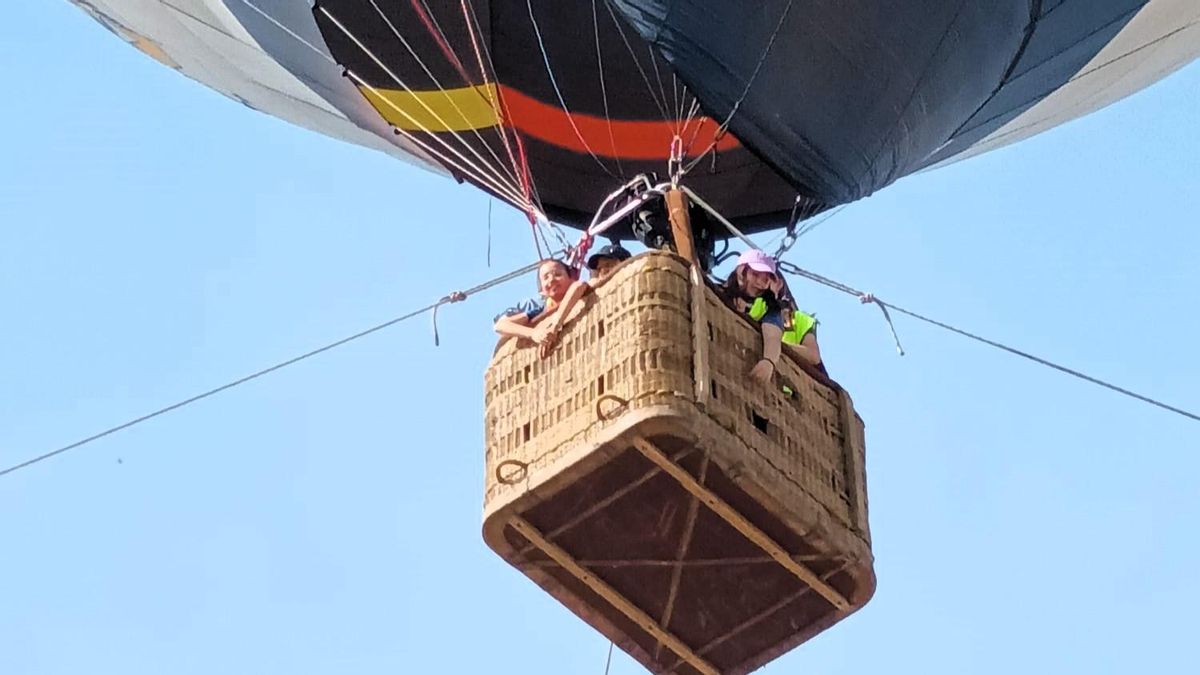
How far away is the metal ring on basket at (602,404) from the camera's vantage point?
5652 millimetres

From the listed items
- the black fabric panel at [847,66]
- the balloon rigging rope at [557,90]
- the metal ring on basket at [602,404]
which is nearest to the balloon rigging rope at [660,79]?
the balloon rigging rope at [557,90]

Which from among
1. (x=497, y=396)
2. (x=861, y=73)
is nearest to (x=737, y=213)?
(x=861, y=73)

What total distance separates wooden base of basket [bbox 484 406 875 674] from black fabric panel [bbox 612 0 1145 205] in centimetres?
110

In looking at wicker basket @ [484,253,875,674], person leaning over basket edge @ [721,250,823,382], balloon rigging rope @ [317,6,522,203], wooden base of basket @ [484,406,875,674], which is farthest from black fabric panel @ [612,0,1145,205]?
wooden base of basket @ [484,406,875,674]

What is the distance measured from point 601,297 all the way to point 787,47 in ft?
3.01

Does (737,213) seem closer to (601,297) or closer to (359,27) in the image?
(359,27)

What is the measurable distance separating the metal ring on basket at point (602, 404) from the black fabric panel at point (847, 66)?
1.07m

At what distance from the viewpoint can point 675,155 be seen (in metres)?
6.68

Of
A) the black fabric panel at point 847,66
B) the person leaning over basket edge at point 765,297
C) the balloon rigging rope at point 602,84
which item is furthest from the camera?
the balloon rigging rope at point 602,84

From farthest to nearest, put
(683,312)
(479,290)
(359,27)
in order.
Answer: (359,27)
(479,290)
(683,312)

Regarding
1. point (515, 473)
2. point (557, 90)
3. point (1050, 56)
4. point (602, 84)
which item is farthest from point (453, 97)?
point (515, 473)

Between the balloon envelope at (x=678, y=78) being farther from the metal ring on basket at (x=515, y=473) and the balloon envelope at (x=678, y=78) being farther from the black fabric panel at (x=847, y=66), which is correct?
the metal ring on basket at (x=515, y=473)

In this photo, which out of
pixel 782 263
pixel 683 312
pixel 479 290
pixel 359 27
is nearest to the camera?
pixel 683 312

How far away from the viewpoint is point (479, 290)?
Result: 627 centimetres
